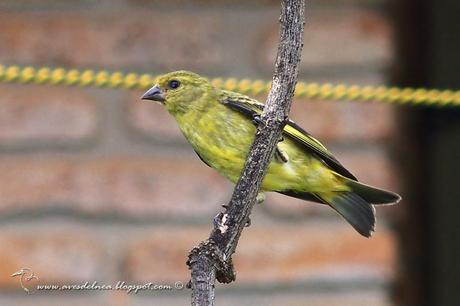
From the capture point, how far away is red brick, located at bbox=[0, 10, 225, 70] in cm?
184

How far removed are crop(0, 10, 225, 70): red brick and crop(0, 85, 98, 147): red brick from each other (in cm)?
5

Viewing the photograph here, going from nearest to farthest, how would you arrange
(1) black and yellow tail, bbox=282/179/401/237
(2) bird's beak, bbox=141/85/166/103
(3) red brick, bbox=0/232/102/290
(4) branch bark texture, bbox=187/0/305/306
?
(4) branch bark texture, bbox=187/0/305/306 < (1) black and yellow tail, bbox=282/179/401/237 < (2) bird's beak, bbox=141/85/166/103 < (3) red brick, bbox=0/232/102/290

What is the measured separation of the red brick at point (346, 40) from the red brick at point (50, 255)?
496 mm

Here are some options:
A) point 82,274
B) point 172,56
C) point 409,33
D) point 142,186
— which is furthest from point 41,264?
point 409,33

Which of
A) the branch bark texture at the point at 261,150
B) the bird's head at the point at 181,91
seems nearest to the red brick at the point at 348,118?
the bird's head at the point at 181,91

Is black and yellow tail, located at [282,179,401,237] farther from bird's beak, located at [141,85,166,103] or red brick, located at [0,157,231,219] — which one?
red brick, located at [0,157,231,219]

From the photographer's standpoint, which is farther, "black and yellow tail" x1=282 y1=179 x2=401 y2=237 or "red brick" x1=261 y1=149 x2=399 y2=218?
"red brick" x1=261 y1=149 x2=399 y2=218

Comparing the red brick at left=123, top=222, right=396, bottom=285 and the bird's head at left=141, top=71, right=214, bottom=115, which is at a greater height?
the bird's head at left=141, top=71, right=214, bottom=115

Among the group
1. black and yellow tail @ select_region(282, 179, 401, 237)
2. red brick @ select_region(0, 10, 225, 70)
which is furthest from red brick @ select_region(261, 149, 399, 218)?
black and yellow tail @ select_region(282, 179, 401, 237)

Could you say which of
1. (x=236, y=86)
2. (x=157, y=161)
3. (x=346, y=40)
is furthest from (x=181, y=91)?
(x=346, y=40)

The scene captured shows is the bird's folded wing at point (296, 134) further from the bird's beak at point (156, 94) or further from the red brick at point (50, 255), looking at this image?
the red brick at point (50, 255)

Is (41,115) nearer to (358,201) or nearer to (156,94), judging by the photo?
(156,94)

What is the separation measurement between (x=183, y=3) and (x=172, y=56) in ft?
0.31

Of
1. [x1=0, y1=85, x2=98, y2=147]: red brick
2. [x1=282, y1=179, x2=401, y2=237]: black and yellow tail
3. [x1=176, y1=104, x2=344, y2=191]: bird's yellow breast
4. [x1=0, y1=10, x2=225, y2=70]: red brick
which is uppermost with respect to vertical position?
[x1=0, y1=10, x2=225, y2=70]: red brick
